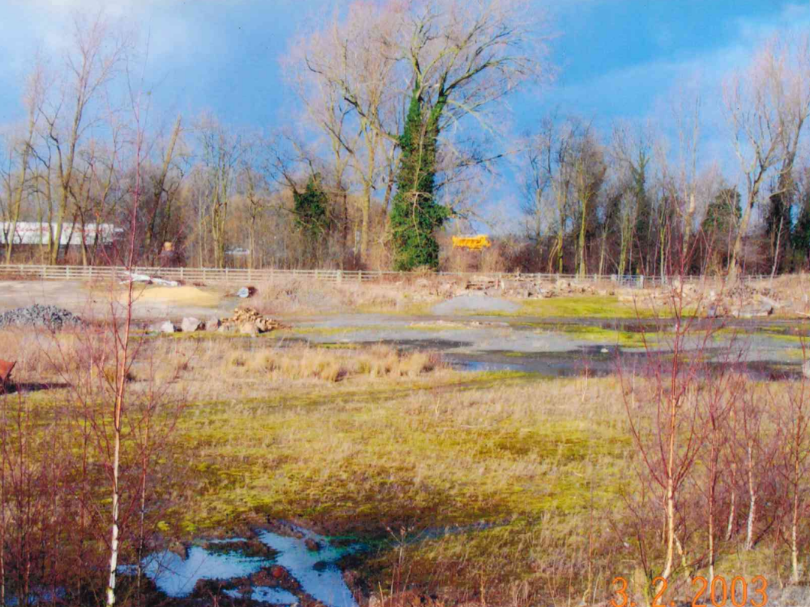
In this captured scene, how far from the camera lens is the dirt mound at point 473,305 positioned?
32156mm

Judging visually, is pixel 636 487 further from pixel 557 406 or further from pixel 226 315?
pixel 226 315

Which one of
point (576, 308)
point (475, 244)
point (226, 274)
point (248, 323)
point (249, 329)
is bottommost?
point (249, 329)

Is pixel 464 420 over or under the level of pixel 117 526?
under

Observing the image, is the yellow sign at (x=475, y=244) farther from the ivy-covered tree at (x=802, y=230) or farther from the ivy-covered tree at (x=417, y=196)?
the ivy-covered tree at (x=802, y=230)

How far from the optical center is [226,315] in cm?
2852

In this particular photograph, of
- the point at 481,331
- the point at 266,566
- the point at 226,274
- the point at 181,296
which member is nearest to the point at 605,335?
the point at 481,331

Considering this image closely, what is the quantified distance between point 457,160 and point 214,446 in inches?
1307

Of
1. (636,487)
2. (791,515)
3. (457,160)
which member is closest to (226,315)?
(457,160)

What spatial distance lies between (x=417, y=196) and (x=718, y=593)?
118 ft

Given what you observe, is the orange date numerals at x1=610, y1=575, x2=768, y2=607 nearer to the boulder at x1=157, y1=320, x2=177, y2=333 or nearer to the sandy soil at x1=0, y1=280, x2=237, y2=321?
the boulder at x1=157, y1=320, x2=177, y2=333

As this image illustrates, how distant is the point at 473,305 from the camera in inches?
1287

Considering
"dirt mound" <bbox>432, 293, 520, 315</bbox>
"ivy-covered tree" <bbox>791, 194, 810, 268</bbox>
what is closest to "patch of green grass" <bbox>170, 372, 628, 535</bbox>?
"dirt mound" <bbox>432, 293, 520, 315</bbox>

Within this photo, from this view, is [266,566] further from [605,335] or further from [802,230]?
[802,230]

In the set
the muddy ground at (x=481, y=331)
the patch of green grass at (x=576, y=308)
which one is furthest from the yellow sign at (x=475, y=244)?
the muddy ground at (x=481, y=331)
